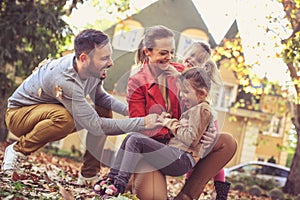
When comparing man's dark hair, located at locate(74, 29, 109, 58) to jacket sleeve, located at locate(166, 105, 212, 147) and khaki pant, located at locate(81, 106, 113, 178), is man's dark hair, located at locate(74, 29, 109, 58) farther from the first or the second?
jacket sleeve, located at locate(166, 105, 212, 147)

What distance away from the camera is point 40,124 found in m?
4.49

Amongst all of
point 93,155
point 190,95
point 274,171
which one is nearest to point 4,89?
point 93,155

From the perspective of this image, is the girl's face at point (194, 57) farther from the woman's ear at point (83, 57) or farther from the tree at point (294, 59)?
the tree at point (294, 59)

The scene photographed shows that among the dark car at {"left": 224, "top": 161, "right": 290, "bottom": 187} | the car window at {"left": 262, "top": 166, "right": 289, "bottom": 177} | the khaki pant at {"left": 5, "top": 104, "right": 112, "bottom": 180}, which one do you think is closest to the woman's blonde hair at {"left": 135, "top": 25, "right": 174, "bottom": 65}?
the khaki pant at {"left": 5, "top": 104, "right": 112, "bottom": 180}

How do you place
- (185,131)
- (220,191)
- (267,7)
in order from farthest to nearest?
1. (267,7)
2. (220,191)
3. (185,131)

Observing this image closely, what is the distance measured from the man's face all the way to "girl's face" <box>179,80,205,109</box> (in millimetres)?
666

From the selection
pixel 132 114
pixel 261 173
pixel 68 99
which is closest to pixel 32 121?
pixel 68 99

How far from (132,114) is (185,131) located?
48cm

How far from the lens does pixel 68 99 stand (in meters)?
4.39

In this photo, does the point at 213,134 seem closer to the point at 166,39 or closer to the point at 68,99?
the point at 166,39

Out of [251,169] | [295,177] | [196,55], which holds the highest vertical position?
[196,55]

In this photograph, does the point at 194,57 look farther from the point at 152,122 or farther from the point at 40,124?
the point at 40,124

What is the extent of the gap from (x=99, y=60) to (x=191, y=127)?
0.95 meters

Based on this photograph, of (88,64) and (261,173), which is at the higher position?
(88,64)
